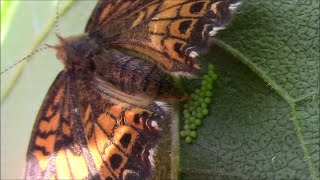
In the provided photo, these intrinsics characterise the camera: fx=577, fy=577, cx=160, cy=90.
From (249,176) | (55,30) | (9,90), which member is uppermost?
(55,30)

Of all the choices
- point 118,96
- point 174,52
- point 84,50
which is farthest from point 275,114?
point 84,50

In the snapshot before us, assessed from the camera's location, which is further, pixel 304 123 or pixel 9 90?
pixel 9 90

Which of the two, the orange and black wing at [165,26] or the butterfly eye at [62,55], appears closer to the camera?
the orange and black wing at [165,26]

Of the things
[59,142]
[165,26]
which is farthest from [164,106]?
[59,142]

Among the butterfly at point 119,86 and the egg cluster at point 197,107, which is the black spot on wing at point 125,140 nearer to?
the butterfly at point 119,86

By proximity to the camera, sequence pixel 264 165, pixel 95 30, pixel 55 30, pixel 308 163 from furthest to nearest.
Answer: pixel 55 30
pixel 95 30
pixel 264 165
pixel 308 163

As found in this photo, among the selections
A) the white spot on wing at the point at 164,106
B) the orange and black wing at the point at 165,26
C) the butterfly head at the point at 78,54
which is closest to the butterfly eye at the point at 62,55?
the butterfly head at the point at 78,54

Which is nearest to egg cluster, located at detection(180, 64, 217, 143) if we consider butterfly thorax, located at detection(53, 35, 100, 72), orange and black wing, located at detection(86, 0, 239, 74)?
orange and black wing, located at detection(86, 0, 239, 74)

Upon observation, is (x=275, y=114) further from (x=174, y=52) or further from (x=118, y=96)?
(x=118, y=96)
